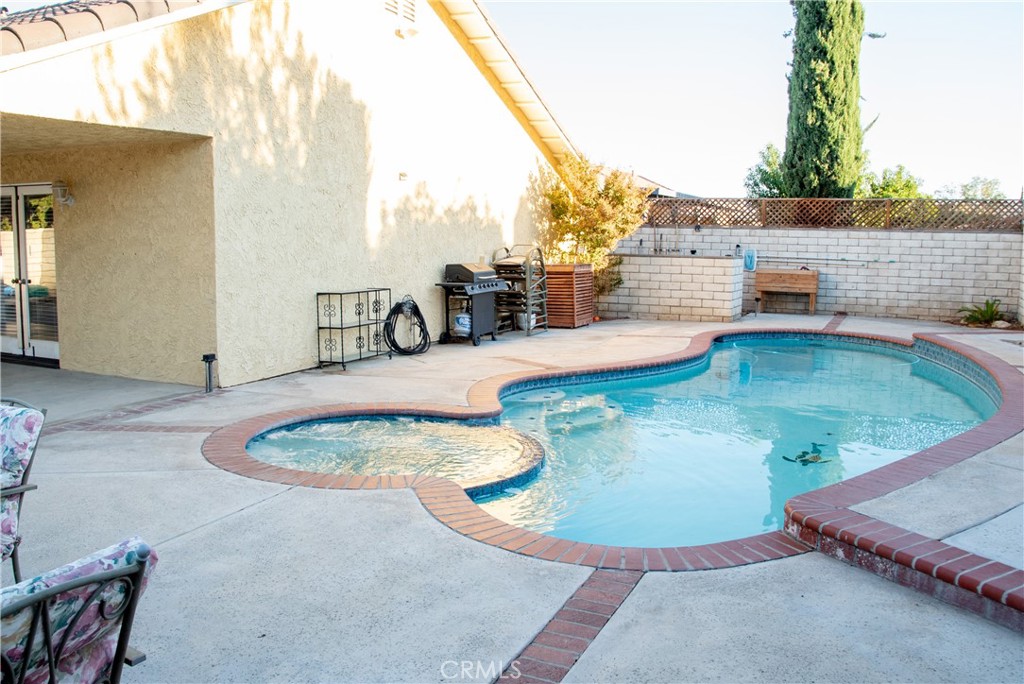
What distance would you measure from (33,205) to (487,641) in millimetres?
9181

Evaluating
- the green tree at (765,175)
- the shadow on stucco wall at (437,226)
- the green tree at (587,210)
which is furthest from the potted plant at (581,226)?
the green tree at (765,175)

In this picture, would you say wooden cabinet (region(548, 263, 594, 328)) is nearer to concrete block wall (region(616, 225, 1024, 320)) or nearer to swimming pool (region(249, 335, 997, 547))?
concrete block wall (region(616, 225, 1024, 320))

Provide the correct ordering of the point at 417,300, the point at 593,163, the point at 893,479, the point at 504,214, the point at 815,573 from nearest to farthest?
the point at 815,573 → the point at 893,479 → the point at 417,300 → the point at 504,214 → the point at 593,163

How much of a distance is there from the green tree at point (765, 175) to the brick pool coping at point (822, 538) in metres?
21.9

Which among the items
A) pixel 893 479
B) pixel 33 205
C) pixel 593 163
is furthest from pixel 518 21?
pixel 893 479

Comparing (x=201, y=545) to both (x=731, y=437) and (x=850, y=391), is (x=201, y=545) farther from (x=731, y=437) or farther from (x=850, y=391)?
(x=850, y=391)

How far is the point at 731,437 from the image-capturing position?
25.1ft

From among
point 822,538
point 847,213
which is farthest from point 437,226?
point 847,213

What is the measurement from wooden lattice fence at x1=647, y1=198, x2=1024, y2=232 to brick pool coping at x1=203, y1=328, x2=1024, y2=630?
11117mm

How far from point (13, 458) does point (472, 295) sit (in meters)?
8.84

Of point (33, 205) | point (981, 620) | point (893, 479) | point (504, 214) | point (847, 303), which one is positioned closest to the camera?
point (981, 620)

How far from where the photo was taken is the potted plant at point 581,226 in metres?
14.3

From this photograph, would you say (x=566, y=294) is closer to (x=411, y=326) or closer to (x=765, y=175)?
(x=411, y=326)

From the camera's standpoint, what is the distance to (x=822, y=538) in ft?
13.2
